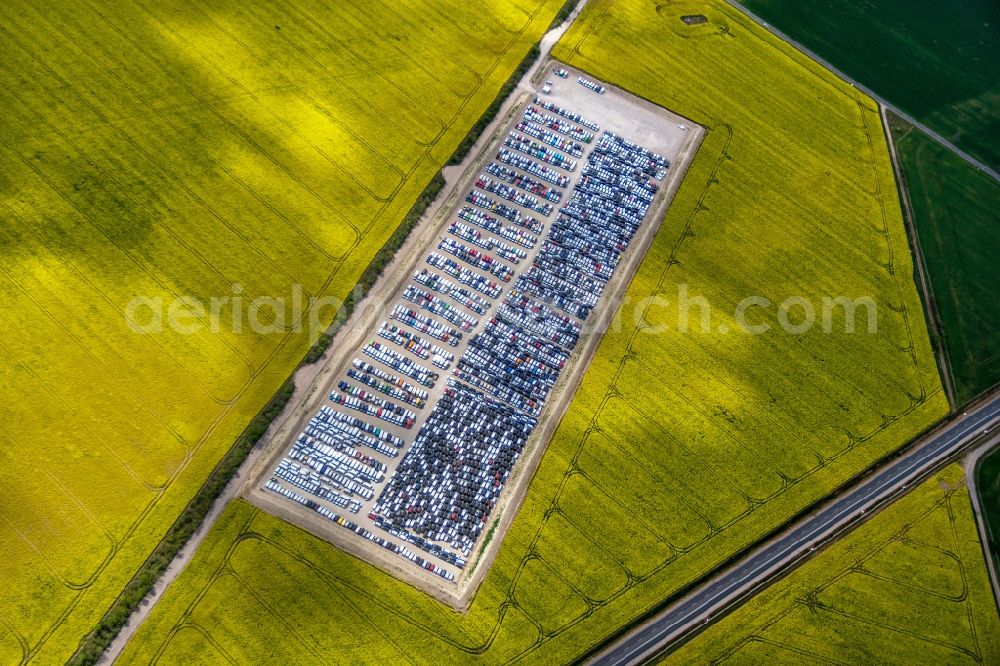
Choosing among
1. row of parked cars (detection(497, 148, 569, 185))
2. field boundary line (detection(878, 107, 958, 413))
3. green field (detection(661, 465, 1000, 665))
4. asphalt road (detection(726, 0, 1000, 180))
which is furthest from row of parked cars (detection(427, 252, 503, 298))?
asphalt road (detection(726, 0, 1000, 180))

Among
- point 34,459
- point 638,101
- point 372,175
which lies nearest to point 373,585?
point 34,459

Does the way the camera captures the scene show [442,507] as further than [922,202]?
No

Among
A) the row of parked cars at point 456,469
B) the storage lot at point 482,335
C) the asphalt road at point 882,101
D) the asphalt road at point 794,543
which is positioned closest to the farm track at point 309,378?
the storage lot at point 482,335

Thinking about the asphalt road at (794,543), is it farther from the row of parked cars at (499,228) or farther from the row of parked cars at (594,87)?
the row of parked cars at (594,87)

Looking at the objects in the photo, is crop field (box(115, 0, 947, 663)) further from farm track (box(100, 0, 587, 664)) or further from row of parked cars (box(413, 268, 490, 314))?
row of parked cars (box(413, 268, 490, 314))

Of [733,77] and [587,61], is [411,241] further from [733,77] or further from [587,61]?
Answer: [733,77]

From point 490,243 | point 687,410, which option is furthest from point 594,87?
point 687,410

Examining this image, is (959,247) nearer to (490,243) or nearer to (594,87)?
(594,87)
